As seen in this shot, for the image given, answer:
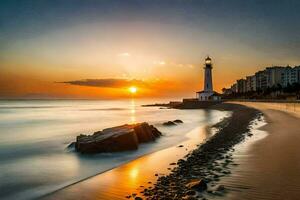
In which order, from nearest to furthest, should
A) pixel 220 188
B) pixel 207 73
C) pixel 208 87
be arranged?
pixel 220 188 < pixel 207 73 < pixel 208 87

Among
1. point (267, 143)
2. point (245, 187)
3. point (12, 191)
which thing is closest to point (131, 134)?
point (267, 143)

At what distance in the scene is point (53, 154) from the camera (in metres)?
15.0

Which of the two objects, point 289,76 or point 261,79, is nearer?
point 289,76

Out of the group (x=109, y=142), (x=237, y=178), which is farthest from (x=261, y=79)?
(x=237, y=178)

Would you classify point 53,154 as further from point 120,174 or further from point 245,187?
point 245,187

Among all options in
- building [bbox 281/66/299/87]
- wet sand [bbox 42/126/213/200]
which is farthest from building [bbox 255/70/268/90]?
wet sand [bbox 42/126/213/200]

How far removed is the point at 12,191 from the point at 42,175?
1.97 metres

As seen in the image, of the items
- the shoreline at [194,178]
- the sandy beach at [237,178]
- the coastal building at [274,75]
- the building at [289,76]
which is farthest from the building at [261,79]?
the shoreline at [194,178]

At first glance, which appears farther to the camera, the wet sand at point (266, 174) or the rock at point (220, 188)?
the rock at point (220, 188)

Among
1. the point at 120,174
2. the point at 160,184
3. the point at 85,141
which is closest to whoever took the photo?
the point at 160,184

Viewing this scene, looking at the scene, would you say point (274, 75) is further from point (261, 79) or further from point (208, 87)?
point (208, 87)

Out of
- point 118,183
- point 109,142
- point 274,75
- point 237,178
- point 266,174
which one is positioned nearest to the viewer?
point 237,178

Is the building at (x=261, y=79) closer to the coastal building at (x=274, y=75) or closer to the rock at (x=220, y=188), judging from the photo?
the coastal building at (x=274, y=75)

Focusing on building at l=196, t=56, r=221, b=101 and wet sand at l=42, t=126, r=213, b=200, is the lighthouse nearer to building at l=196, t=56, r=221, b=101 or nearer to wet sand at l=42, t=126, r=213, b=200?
building at l=196, t=56, r=221, b=101
